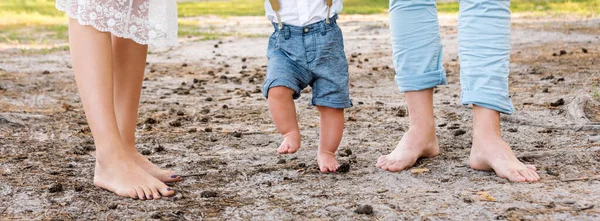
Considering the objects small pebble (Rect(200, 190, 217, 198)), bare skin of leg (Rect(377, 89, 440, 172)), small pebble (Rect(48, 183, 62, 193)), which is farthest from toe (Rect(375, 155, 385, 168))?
small pebble (Rect(48, 183, 62, 193))

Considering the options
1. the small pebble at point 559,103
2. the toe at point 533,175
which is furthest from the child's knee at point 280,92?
the small pebble at point 559,103

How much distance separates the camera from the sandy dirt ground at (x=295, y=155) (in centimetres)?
278

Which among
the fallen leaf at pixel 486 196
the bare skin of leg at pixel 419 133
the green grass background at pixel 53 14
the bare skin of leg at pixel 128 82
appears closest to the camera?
the fallen leaf at pixel 486 196

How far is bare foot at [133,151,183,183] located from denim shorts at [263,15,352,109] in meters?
0.52

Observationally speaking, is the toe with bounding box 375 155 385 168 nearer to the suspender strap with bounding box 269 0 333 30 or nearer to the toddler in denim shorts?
the toddler in denim shorts

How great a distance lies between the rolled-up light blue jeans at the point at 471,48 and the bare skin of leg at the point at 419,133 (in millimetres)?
61

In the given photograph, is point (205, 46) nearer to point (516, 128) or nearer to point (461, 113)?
point (461, 113)

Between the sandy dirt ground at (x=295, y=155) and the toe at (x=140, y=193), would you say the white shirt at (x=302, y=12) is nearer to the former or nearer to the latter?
the sandy dirt ground at (x=295, y=155)

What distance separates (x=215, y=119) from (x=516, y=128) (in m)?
1.98

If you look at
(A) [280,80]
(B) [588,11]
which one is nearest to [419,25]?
(A) [280,80]

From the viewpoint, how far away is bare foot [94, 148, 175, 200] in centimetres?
298

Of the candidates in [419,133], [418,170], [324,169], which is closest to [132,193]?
[324,169]

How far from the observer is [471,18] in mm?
3287

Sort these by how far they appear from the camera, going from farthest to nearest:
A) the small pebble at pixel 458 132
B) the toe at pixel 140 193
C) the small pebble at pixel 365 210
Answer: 1. the small pebble at pixel 458 132
2. the toe at pixel 140 193
3. the small pebble at pixel 365 210
